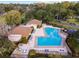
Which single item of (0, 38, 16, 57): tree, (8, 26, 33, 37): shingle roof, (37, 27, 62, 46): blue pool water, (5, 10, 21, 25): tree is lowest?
(0, 38, 16, 57): tree

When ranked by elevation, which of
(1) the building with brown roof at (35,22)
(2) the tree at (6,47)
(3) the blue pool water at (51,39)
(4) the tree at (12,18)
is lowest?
(2) the tree at (6,47)

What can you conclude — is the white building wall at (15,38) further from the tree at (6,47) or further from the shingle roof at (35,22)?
the shingle roof at (35,22)

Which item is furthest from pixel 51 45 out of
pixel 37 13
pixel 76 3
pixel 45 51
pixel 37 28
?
pixel 76 3

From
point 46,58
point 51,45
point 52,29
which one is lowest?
point 46,58

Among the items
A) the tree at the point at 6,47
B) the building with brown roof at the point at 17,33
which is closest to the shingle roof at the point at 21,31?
the building with brown roof at the point at 17,33

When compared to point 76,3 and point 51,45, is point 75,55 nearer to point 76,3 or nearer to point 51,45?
point 51,45

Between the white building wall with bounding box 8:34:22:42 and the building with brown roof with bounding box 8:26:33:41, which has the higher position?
the building with brown roof with bounding box 8:26:33:41

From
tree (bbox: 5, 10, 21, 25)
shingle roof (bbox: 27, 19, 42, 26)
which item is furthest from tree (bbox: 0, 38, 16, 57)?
shingle roof (bbox: 27, 19, 42, 26)

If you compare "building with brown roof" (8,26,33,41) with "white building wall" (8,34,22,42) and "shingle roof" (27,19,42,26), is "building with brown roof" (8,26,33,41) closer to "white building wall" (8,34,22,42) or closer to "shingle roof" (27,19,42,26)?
"white building wall" (8,34,22,42)

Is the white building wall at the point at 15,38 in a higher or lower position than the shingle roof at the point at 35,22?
lower

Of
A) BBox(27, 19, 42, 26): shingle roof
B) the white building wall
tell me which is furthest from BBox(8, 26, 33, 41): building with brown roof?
BBox(27, 19, 42, 26): shingle roof

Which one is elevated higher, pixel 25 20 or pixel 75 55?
pixel 25 20
